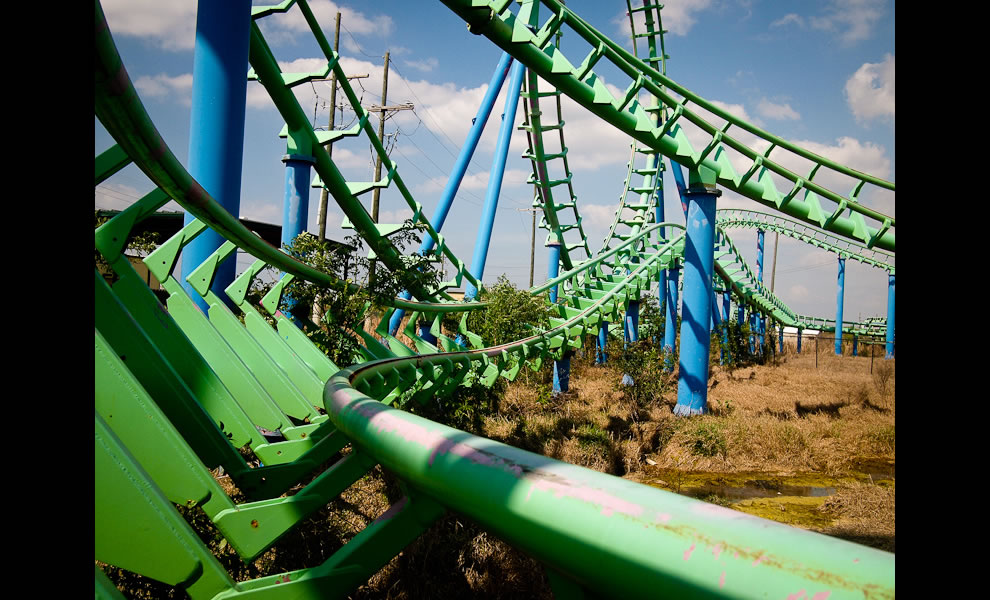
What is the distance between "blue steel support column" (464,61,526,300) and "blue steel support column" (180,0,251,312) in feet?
19.6

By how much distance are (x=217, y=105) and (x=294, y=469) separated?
2.17 meters

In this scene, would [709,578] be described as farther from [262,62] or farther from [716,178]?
[716,178]

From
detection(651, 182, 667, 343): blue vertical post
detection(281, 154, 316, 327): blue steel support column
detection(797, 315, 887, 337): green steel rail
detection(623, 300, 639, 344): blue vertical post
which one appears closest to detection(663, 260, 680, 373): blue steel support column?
detection(651, 182, 667, 343): blue vertical post

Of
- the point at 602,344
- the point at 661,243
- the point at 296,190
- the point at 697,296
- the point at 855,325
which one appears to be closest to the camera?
the point at 296,190

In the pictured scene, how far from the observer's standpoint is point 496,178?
9.99 m

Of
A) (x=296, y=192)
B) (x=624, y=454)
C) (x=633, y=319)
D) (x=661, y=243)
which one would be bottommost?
(x=624, y=454)

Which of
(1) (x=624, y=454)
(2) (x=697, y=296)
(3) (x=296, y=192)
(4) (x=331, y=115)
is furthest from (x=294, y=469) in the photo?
(4) (x=331, y=115)

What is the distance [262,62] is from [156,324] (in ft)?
11.7

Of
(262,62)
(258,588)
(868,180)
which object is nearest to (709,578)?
(258,588)

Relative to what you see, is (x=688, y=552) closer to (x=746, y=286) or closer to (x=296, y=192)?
(x=296, y=192)

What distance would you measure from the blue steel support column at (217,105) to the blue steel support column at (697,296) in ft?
19.4

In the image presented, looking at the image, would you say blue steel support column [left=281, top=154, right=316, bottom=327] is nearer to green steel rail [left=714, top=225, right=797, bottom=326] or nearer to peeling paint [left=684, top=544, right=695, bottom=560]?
peeling paint [left=684, top=544, right=695, bottom=560]
